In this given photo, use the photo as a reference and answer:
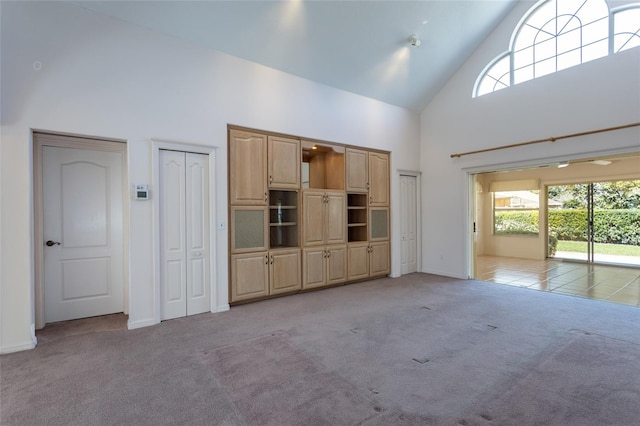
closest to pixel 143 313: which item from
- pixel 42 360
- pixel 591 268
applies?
pixel 42 360

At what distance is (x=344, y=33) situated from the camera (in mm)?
4551

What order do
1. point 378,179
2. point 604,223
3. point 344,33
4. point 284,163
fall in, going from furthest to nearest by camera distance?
point 604,223 < point 378,179 < point 284,163 < point 344,33

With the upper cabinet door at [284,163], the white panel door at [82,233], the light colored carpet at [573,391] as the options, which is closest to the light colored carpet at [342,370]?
the light colored carpet at [573,391]

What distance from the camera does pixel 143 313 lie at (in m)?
3.65

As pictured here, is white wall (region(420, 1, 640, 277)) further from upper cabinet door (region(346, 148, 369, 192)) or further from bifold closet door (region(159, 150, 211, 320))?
bifold closet door (region(159, 150, 211, 320))

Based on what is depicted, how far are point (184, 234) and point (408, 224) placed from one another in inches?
176

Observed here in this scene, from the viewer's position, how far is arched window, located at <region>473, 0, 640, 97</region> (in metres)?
4.50

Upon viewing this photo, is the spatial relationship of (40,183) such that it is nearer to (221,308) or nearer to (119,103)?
(119,103)

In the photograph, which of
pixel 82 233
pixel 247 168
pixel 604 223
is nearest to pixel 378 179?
pixel 247 168

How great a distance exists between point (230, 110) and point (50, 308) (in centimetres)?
325

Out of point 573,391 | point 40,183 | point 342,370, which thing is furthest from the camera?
point 40,183

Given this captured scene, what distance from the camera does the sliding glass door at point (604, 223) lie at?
25.8ft

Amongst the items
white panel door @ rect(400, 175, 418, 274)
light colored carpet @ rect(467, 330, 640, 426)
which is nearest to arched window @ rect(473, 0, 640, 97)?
white panel door @ rect(400, 175, 418, 274)

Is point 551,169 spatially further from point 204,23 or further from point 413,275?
point 204,23
